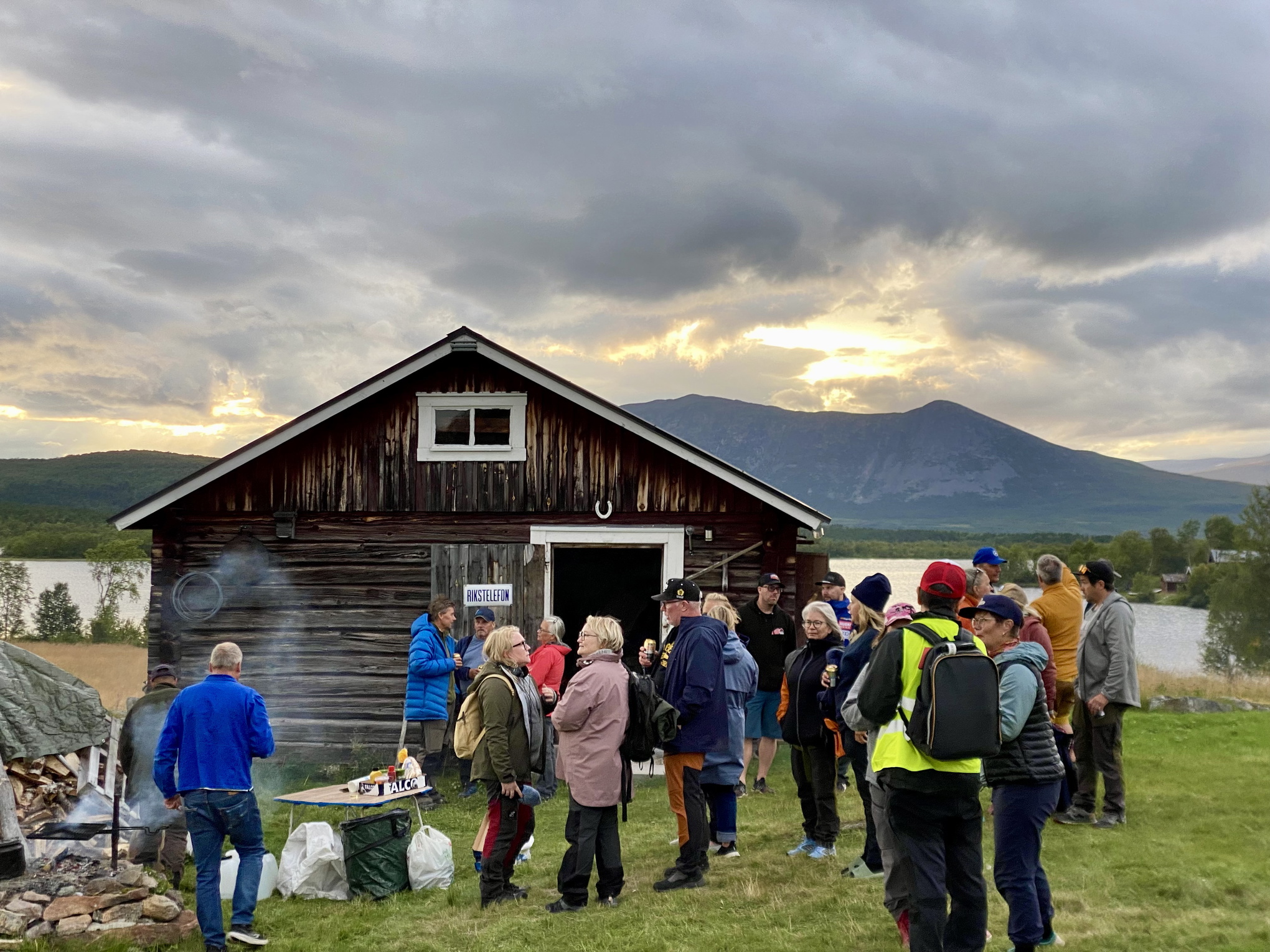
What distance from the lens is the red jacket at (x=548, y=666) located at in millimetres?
9062

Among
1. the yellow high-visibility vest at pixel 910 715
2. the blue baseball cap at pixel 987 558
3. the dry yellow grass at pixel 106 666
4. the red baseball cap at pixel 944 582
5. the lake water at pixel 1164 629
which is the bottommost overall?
the lake water at pixel 1164 629

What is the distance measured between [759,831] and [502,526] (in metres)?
5.52

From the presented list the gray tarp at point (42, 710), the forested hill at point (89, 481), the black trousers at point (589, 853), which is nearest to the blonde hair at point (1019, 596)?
the black trousers at point (589, 853)

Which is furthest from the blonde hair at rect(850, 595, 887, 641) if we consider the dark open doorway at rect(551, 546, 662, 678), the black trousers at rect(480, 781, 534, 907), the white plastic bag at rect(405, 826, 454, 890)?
the dark open doorway at rect(551, 546, 662, 678)

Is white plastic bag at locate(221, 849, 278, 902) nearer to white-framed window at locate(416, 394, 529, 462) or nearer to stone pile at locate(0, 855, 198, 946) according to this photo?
stone pile at locate(0, 855, 198, 946)

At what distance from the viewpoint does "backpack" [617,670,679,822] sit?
6188mm

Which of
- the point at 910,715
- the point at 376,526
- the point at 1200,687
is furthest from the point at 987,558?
the point at 1200,687

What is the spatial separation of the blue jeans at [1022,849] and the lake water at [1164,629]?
22855 millimetres

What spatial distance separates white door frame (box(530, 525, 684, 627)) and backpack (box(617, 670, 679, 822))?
18.1 ft

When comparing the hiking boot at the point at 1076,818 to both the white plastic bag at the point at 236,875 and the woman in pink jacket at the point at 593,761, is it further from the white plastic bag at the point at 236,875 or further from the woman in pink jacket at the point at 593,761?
the white plastic bag at the point at 236,875

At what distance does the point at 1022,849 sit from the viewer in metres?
4.85

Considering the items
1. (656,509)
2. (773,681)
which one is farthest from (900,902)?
(656,509)

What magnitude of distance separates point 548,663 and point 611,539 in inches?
117

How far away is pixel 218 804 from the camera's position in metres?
5.68
